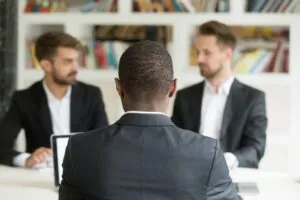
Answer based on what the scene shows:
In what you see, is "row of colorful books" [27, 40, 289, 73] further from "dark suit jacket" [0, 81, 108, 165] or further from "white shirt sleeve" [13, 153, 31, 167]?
"white shirt sleeve" [13, 153, 31, 167]

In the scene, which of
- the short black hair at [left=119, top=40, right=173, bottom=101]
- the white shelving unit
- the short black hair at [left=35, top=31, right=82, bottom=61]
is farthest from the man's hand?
the white shelving unit

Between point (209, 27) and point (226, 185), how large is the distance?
1828 mm

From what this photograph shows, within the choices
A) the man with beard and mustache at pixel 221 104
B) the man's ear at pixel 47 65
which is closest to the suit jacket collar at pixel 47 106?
the man's ear at pixel 47 65

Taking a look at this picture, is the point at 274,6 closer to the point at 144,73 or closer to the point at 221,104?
the point at 221,104

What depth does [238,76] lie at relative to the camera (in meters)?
3.95

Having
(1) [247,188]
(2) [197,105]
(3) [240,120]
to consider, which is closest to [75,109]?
(2) [197,105]

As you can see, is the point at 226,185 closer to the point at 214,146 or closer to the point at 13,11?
the point at 214,146

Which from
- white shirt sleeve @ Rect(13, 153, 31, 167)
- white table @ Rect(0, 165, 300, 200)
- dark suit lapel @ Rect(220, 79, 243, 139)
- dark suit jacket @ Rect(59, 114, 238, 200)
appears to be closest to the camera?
dark suit jacket @ Rect(59, 114, 238, 200)

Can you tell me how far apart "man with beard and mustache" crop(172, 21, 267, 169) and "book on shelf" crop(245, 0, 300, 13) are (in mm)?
903

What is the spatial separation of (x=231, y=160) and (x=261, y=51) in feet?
5.51

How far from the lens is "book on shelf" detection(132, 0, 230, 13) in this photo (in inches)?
156

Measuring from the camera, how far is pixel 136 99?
55.7 inches

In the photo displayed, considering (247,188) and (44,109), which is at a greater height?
(44,109)

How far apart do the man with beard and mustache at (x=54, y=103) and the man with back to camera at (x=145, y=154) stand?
5.30 feet
